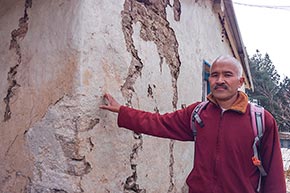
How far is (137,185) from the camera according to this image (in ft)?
7.82

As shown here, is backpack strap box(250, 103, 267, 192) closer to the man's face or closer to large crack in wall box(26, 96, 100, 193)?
the man's face

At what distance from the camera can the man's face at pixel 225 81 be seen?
1.98 meters

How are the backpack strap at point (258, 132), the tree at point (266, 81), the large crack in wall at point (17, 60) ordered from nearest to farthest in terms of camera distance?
the backpack strap at point (258, 132) < the large crack in wall at point (17, 60) < the tree at point (266, 81)

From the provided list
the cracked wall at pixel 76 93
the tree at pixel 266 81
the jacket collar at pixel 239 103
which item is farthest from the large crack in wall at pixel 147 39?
the tree at pixel 266 81

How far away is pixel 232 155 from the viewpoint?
187 cm

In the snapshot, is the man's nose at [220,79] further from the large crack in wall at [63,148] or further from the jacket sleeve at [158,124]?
the large crack in wall at [63,148]

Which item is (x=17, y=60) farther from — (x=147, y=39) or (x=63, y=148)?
(x=147, y=39)

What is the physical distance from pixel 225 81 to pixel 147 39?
2.79 ft

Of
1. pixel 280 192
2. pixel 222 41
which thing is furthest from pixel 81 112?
pixel 222 41

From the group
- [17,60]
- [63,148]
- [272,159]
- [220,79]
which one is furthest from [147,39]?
[272,159]

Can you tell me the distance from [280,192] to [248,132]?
37 centimetres

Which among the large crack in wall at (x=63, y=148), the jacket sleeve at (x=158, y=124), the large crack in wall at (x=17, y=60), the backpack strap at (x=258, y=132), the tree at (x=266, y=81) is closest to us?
the backpack strap at (x=258, y=132)

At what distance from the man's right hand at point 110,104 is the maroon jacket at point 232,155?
0.51 metres

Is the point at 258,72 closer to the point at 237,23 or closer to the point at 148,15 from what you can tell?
the point at 237,23
